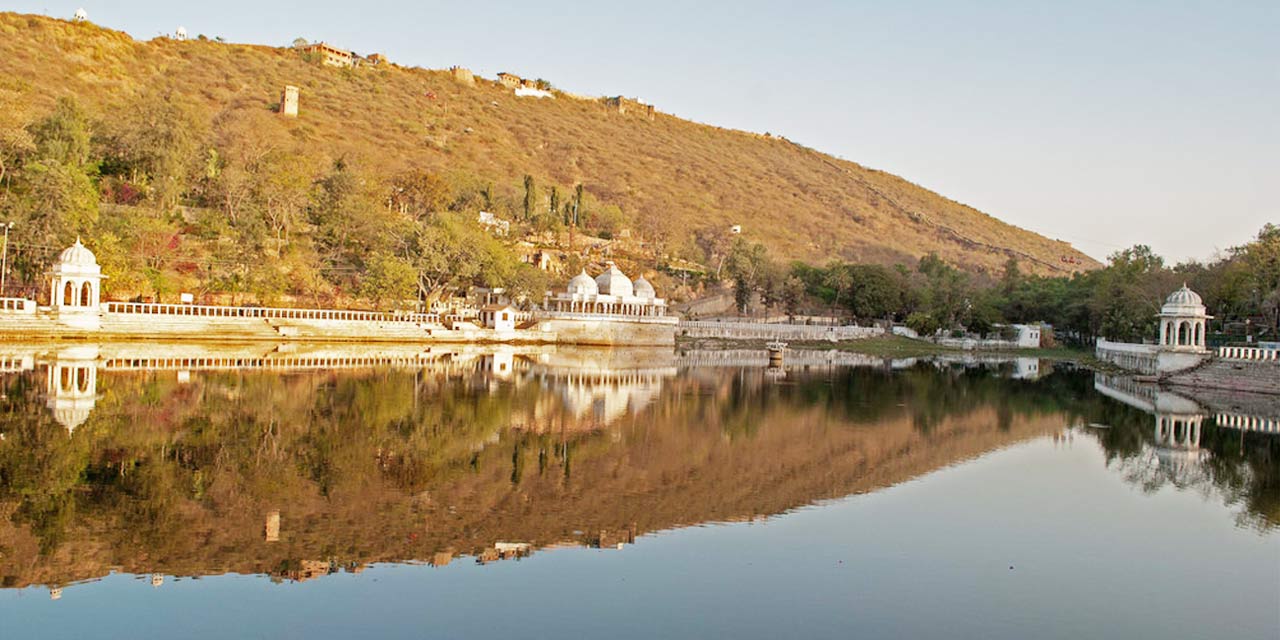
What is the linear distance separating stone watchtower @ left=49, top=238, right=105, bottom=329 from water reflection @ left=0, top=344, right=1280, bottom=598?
476cm

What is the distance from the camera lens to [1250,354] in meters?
47.2

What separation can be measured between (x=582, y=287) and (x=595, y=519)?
5673 cm

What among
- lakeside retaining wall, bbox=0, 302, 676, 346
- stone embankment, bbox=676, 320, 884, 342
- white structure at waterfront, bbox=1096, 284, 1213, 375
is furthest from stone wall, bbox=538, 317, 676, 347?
white structure at waterfront, bbox=1096, 284, 1213, 375

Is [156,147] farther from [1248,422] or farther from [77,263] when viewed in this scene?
[1248,422]

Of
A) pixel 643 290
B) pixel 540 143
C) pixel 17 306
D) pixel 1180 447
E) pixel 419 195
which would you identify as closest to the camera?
pixel 1180 447

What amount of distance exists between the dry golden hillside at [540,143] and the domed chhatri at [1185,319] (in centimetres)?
5816

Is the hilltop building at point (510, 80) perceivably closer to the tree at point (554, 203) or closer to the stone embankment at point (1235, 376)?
the tree at point (554, 203)

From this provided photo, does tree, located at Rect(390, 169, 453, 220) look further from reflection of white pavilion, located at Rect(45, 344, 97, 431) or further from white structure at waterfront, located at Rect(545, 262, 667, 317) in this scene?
reflection of white pavilion, located at Rect(45, 344, 97, 431)

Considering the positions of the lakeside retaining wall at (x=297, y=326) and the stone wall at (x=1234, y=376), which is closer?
the stone wall at (x=1234, y=376)

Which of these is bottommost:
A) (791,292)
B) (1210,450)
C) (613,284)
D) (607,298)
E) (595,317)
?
(1210,450)

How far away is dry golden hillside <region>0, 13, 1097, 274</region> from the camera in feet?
356

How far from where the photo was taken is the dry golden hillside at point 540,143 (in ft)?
356

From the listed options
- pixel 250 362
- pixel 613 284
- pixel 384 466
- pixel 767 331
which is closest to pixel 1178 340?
pixel 767 331

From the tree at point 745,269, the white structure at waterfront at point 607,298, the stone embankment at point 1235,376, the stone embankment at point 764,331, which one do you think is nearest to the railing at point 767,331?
the stone embankment at point 764,331
